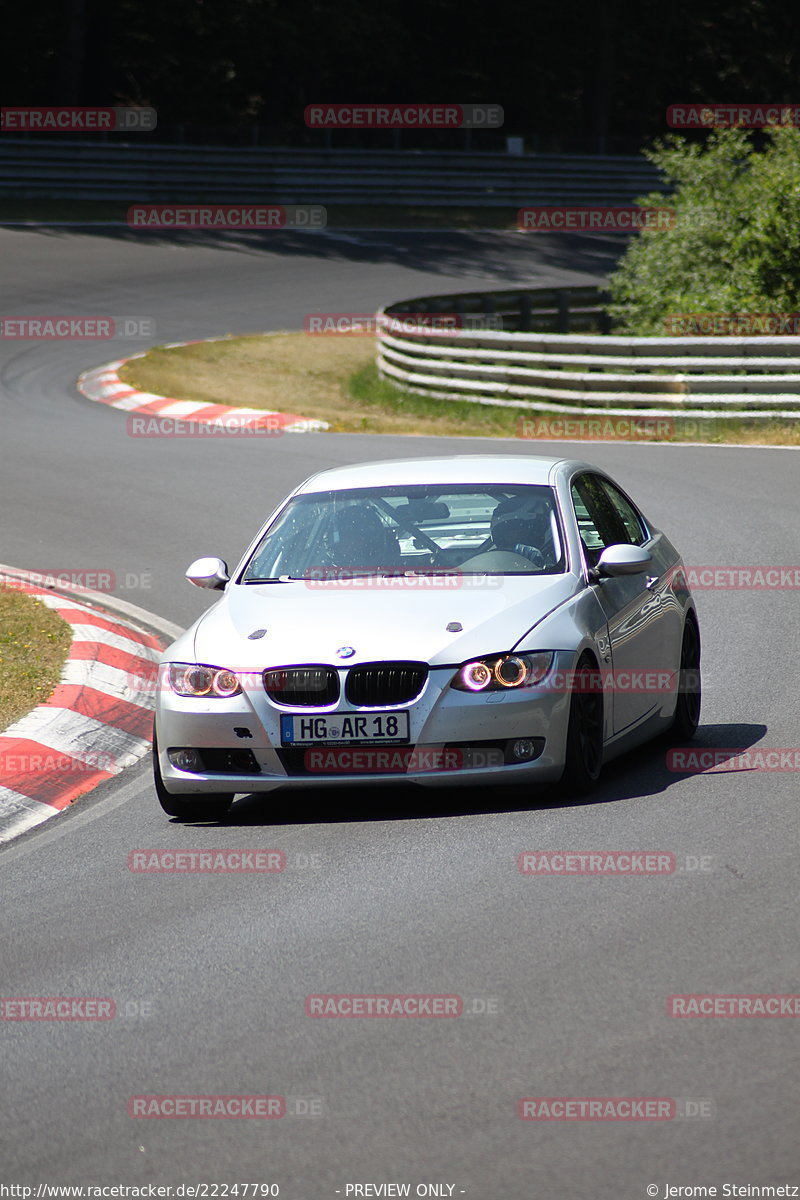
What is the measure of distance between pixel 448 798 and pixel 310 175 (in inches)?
1645

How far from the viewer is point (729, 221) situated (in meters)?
Result: 26.8

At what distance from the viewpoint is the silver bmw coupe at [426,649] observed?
23.5 ft

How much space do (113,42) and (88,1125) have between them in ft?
198

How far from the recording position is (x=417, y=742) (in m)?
7.11

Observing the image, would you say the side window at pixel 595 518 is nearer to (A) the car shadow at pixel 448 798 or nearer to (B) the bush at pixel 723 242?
(A) the car shadow at pixel 448 798

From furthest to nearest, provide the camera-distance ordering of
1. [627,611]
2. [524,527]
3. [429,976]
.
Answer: [524,527], [627,611], [429,976]

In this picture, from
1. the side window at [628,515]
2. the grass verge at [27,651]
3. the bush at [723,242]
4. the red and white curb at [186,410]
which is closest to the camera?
the side window at [628,515]

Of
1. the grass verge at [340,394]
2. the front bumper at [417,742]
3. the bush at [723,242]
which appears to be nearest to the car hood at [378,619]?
the front bumper at [417,742]

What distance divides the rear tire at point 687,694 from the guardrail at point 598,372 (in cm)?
1264

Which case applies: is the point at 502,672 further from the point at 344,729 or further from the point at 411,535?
the point at 411,535

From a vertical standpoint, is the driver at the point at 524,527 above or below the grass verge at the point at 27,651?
above

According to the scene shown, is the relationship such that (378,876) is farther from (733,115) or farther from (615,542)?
(733,115)

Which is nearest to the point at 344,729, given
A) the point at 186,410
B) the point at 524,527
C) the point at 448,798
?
the point at 448,798

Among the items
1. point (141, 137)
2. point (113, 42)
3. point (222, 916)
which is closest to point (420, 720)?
point (222, 916)
